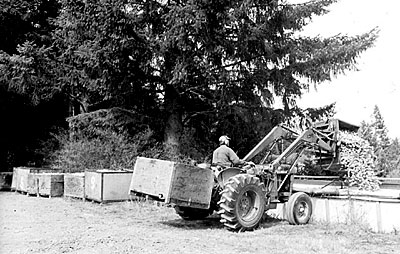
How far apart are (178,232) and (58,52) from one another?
43.8 feet

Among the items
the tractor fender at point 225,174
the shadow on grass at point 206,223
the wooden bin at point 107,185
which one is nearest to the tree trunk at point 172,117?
the wooden bin at point 107,185

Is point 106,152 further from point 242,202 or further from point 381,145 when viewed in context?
point 381,145

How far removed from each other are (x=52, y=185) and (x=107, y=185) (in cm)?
283

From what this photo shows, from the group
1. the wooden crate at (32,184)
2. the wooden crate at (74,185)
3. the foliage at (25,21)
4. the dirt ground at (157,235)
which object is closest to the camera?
the dirt ground at (157,235)

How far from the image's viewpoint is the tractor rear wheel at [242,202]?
9.25 meters

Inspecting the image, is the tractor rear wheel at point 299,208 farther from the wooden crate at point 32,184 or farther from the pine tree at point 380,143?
the wooden crate at point 32,184

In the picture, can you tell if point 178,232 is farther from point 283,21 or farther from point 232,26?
point 283,21

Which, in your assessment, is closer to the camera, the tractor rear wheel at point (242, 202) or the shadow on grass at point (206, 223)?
the tractor rear wheel at point (242, 202)

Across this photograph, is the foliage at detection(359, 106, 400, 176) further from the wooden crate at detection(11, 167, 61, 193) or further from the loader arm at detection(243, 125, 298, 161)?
the wooden crate at detection(11, 167, 61, 193)

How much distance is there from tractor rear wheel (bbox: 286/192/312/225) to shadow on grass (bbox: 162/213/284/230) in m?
0.45

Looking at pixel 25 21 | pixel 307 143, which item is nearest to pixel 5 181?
pixel 25 21

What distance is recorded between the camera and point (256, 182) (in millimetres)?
9688

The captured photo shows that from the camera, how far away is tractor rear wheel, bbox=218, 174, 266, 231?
9250 mm

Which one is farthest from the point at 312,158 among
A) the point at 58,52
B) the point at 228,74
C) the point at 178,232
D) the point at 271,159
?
the point at 58,52
